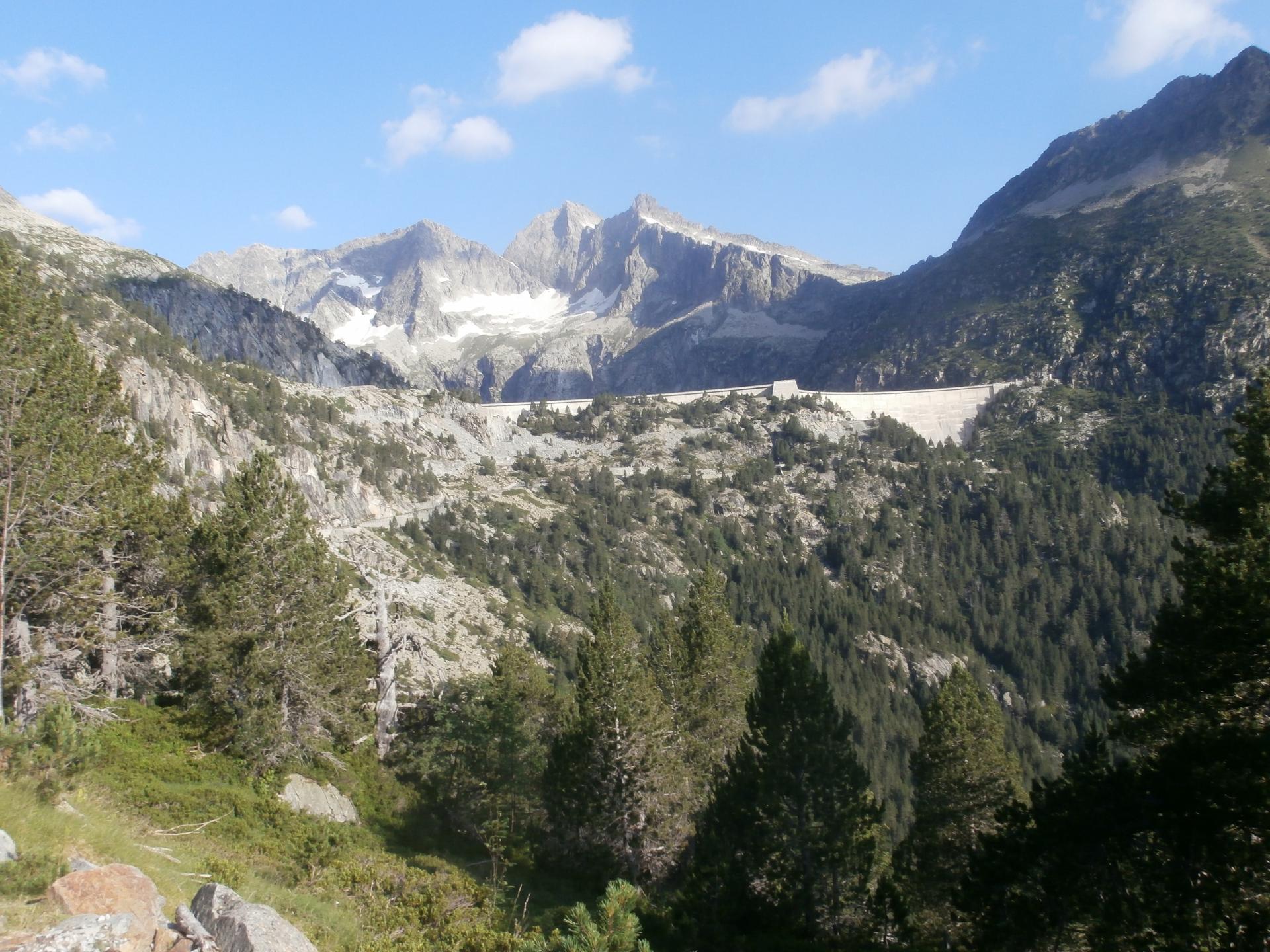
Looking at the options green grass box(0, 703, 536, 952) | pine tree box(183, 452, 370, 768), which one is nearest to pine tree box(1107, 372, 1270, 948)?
green grass box(0, 703, 536, 952)

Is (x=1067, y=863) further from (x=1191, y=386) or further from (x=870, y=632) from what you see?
(x=1191, y=386)

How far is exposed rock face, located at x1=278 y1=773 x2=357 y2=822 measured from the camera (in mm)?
20078

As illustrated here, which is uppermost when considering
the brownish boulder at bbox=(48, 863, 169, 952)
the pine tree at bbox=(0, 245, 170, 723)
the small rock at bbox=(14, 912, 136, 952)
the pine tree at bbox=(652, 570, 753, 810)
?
the pine tree at bbox=(0, 245, 170, 723)

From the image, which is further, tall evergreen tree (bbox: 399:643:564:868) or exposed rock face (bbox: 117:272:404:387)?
exposed rock face (bbox: 117:272:404:387)

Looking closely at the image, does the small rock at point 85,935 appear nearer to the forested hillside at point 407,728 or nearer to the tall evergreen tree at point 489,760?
the forested hillside at point 407,728

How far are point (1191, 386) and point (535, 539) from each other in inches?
5004

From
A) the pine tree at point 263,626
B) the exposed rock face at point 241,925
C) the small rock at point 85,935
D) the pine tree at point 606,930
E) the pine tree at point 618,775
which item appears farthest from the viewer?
the pine tree at point 618,775

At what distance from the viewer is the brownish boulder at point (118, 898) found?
7.16 metres

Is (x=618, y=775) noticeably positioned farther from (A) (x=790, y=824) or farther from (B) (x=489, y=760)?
(A) (x=790, y=824)

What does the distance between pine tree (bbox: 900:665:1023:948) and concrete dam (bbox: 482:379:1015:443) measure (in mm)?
132370

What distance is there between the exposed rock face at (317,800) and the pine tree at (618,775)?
6.38 metres

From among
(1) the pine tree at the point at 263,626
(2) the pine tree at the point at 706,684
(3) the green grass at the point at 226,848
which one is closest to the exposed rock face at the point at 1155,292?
(2) the pine tree at the point at 706,684

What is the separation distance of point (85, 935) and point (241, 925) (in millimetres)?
1486

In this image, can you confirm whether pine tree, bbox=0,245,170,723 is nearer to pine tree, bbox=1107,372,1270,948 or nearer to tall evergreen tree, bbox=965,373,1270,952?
tall evergreen tree, bbox=965,373,1270,952
